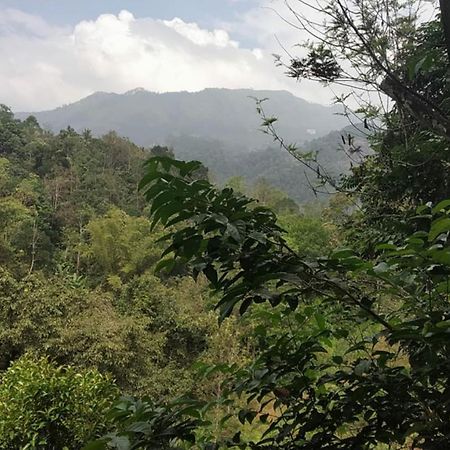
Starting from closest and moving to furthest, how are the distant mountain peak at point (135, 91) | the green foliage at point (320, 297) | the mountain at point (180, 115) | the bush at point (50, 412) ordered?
the green foliage at point (320, 297)
the bush at point (50, 412)
the mountain at point (180, 115)
the distant mountain peak at point (135, 91)

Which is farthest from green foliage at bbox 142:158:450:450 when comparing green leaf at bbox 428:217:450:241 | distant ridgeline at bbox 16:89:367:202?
distant ridgeline at bbox 16:89:367:202

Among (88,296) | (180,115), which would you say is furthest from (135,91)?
(88,296)

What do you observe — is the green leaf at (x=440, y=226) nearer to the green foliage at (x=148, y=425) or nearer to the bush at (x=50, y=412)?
the green foliage at (x=148, y=425)

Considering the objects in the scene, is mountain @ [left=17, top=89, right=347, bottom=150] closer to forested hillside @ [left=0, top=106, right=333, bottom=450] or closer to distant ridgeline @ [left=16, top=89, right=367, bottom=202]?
distant ridgeline @ [left=16, top=89, right=367, bottom=202]

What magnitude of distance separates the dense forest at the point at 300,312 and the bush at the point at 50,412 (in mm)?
14

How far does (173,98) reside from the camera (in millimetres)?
156125

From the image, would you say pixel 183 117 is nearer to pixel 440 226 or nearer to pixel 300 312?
pixel 300 312

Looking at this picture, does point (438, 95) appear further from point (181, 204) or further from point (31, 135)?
point (31, 135)

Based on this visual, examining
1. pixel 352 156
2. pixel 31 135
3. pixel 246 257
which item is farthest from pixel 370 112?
pixel 31 135

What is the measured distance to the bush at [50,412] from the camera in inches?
154

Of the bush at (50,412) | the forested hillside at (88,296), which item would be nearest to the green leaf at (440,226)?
the forested hillside at (88,296)

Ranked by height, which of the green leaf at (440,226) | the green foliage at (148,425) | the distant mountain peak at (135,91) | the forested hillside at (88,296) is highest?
the distant mountain peak at (135,91)

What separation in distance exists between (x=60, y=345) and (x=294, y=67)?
20.9ft

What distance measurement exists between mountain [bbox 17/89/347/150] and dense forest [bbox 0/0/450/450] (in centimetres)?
10296
